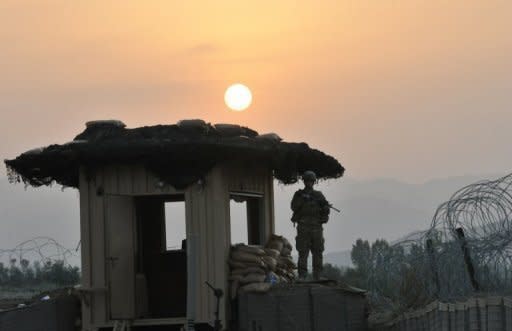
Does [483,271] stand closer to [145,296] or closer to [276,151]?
[276,151]

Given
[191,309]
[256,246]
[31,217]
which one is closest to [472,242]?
[191,309]

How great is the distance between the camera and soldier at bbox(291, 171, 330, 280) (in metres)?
18.0

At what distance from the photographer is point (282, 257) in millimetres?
18859

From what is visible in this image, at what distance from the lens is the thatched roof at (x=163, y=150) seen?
16422mm

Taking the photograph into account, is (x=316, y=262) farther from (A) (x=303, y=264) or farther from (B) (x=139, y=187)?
(B) (x=139, y=187)

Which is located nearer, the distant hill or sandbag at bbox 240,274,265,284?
sandbag at bbox 240,274,265,284

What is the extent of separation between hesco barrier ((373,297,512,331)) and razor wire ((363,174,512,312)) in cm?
34

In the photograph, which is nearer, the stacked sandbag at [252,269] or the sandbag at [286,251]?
the stacked sandbag at [252,269]

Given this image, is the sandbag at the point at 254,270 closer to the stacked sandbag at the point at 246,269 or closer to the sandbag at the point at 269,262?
the stacked sandbag at the point at 246,269

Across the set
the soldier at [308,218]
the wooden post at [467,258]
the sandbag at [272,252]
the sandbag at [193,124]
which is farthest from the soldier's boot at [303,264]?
the wooden post at [467,258]

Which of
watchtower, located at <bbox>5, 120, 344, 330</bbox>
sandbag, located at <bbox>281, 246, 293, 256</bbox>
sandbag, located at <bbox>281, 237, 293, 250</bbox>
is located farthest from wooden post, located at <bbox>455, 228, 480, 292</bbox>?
sandbag, located at <bbox>281, 237, 293, 250</bbox>

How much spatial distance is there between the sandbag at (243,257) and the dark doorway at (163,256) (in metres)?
1.74

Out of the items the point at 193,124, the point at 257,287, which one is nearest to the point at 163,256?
the point at 257,287

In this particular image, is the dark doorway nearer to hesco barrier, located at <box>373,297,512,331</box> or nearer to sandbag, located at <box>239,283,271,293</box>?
sandbag, located at <box>239,283,271,293</box>
